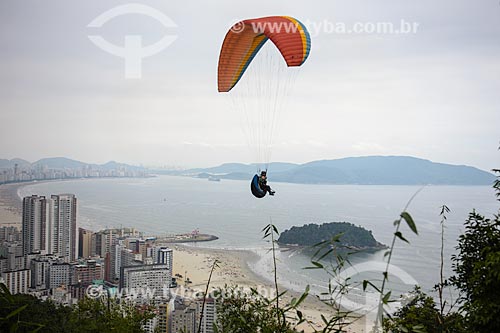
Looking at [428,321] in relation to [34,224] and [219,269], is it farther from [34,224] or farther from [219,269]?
[34,224]

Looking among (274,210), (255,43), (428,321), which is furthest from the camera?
(274,210)

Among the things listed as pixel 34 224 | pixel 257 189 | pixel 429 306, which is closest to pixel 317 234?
pixel 34 224

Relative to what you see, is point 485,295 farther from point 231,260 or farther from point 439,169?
point 439,169

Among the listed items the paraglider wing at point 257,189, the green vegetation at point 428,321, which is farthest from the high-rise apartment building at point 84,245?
the green vegetation at point 428,321

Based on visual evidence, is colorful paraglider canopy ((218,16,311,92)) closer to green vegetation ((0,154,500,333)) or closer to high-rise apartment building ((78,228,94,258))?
green vegetation ((0,154,500,333))

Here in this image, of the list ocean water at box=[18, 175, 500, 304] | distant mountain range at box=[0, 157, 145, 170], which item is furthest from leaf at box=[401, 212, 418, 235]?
distant mountain range at box=[0, 157, 145, 170]

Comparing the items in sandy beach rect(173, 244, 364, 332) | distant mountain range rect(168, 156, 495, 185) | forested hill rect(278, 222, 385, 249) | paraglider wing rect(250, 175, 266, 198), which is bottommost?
sandy beach rect(173, 244, 364, 332)

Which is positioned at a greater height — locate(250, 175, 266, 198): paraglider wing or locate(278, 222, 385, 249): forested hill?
locate(250, 175, 266, 198): paraglider wing
